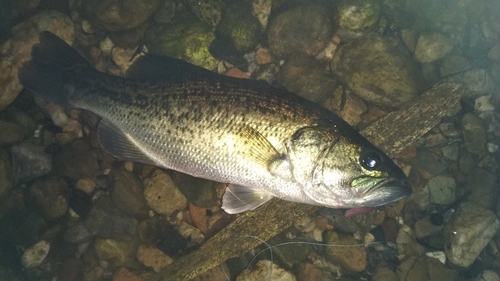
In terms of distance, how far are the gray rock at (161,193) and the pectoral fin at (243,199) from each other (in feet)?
2.99

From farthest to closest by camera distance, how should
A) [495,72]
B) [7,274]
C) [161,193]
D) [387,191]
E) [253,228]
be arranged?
[495,72] < [161,193] < [253,228] < [7,274] < [387,191]

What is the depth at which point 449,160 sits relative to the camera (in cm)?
408

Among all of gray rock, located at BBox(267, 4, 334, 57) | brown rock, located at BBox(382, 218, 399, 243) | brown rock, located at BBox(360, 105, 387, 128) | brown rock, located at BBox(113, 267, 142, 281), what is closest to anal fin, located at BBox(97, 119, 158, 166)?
brown rock, located at BBox(113, 267, 142, 281)

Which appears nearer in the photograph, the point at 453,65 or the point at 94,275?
the point at 94,275

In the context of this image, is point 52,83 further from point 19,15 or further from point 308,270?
point 308,270

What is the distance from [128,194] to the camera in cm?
353

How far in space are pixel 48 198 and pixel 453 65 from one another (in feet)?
16.5

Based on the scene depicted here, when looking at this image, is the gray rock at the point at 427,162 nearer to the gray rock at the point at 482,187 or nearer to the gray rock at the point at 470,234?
the gray rock at the point at 482,187

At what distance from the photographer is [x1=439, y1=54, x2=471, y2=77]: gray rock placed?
4129mm

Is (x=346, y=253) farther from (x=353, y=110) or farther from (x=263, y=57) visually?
(x=263, y=57)

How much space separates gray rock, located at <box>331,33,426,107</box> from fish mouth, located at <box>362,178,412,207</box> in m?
→ 1.63

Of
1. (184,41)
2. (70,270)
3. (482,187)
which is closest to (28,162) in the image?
(70,270)

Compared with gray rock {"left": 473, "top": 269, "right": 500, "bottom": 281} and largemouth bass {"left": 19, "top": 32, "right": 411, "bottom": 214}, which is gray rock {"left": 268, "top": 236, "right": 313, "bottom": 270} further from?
gray rock {"left": 473, "top": 269, "right": 500, "bottom": 281}

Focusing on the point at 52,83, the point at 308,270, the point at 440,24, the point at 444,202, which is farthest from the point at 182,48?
the point at 444,202
